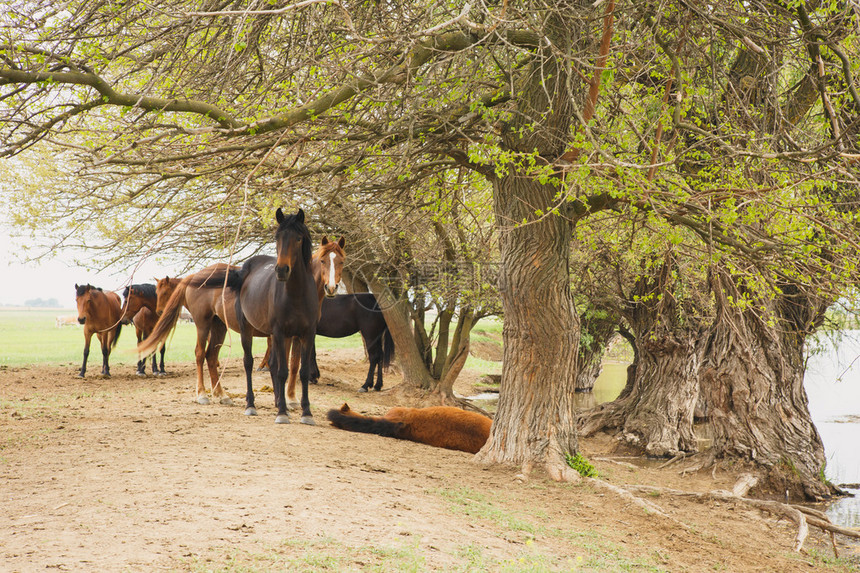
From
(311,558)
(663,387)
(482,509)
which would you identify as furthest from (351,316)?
(311,558)

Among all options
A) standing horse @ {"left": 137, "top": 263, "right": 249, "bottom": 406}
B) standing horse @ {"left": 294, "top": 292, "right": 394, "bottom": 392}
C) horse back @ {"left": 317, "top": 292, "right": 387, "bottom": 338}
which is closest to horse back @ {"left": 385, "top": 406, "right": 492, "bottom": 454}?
standing horse @ {"left": 137, "top": 263, "right": 249, "bottom": 406}

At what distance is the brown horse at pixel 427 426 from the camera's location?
26.8 ft

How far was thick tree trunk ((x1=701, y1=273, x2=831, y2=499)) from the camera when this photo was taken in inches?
359

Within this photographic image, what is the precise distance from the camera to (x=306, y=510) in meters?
4.36

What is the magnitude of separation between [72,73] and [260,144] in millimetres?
1684

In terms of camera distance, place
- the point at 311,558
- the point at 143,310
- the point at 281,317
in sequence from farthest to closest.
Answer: the point at 143,310, the point at 281,317, the point at 311,558

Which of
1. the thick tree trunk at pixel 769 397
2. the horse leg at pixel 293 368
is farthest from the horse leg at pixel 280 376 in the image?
the thick tree trunk at pixel 769 397

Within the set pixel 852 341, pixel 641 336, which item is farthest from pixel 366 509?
pixel 641 336

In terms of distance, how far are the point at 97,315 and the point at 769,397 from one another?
1312 centimetres

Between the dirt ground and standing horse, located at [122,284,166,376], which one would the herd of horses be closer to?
the dirt ground

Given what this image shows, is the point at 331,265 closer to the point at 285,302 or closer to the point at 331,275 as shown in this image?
the point at 331,275

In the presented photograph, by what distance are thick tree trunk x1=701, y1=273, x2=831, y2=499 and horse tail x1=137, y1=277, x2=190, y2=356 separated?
7921 mm

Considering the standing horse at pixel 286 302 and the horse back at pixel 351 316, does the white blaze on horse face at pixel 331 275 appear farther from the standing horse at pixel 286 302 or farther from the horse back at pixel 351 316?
the horse back at pixel 351 316

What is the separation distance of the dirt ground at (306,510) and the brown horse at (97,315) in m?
5.13
